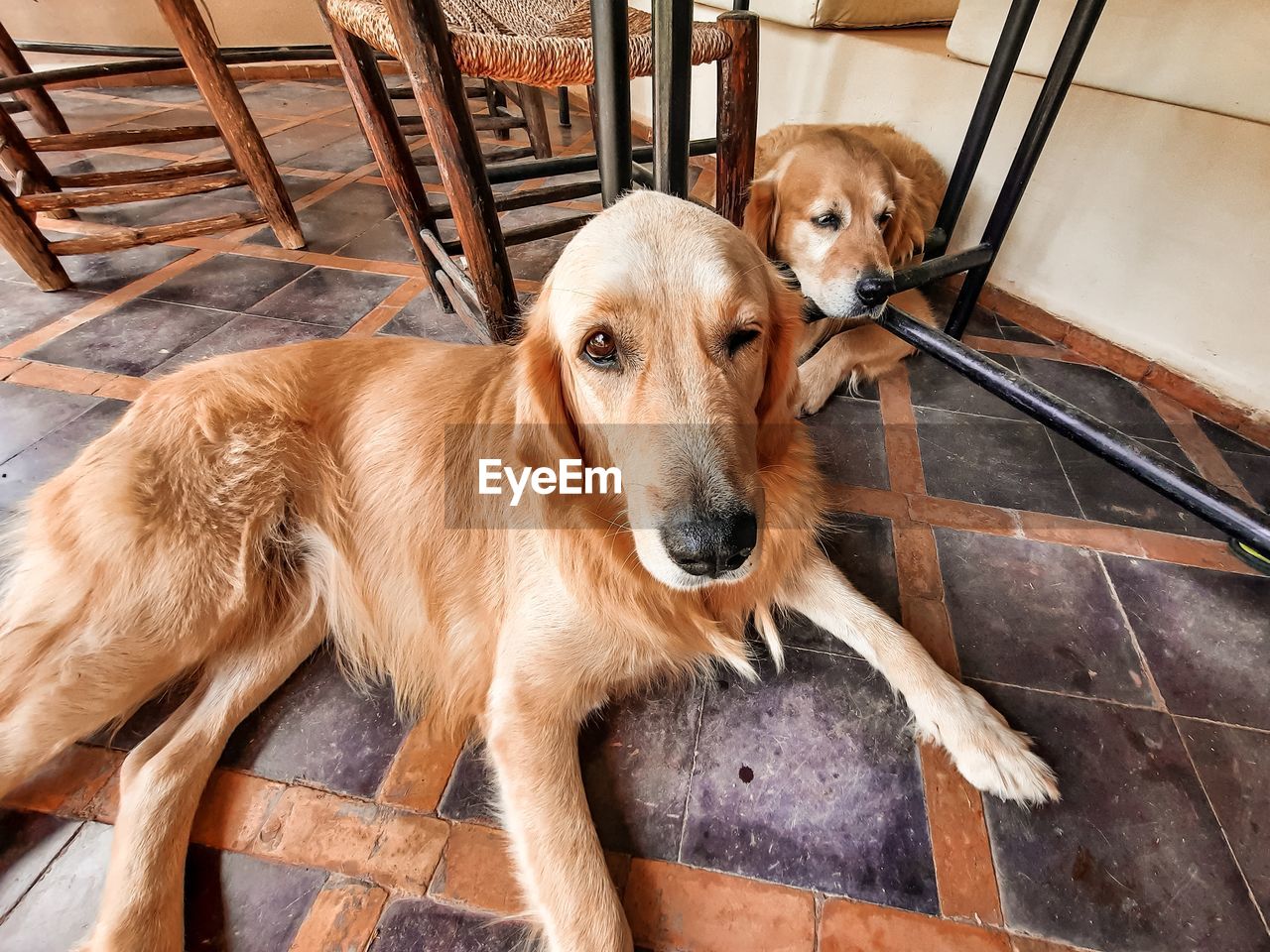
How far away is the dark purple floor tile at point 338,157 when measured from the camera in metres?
4.53

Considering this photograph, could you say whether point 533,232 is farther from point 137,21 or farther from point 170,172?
point 137,21

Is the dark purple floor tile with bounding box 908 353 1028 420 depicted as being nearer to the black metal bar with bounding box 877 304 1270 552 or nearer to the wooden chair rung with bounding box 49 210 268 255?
the black metal bar with bounding box 877 304 1270 552

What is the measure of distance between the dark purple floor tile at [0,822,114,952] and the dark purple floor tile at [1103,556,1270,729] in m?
2.41

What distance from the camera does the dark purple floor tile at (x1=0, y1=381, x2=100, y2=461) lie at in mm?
2096

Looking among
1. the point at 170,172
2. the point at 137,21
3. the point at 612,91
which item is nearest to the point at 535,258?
the point at 612,91

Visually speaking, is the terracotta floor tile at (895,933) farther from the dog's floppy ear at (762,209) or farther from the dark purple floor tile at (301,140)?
the dark purple floor tile at (301,140)

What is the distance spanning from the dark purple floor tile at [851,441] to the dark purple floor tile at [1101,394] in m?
0.73

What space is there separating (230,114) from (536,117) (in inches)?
73.2

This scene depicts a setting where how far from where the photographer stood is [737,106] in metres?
1.98

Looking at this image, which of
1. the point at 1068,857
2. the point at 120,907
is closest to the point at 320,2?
the point at 120,907

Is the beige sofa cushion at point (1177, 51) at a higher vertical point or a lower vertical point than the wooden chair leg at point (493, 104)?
higher

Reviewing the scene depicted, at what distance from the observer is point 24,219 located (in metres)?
2.87

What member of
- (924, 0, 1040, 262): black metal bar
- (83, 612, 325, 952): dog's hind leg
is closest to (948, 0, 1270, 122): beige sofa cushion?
(924, 0, 1040, 262): black metal bar

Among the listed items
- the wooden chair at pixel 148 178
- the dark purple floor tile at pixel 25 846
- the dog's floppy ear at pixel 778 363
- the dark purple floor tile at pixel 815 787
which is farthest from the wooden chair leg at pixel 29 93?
the dark purple floor tile at pixel 815 787
